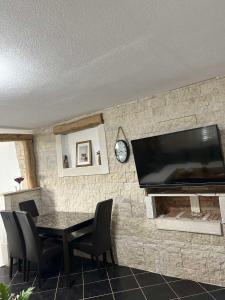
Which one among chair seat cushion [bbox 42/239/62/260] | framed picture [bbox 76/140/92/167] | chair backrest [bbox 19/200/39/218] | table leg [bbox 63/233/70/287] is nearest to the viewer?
table leg [bbox 63/233/70/287]

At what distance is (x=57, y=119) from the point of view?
4215 millimetres

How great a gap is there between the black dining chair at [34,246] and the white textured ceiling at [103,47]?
151cm

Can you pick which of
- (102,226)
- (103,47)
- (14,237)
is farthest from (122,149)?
(14,237)

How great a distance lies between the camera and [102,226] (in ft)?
11.2

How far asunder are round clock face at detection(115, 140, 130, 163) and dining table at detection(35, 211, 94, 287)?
98cm

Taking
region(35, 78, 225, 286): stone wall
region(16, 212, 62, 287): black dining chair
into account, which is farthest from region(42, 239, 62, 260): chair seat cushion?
region(35, 78, 225, 286): stone wall

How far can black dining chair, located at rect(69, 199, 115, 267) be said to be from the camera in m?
3.28

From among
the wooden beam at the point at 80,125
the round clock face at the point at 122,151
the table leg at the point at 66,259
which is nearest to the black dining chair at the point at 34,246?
the table leg at the point at 66,259

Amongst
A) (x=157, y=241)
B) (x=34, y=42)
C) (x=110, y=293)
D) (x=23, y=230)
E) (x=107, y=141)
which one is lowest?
(x=110, y=293)

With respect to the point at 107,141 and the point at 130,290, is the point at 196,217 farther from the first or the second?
the point at 107,141

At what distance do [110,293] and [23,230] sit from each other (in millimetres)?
1424

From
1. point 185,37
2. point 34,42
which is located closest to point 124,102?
point 185,37

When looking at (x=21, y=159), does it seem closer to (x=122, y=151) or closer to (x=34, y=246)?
(x=34, y=246)

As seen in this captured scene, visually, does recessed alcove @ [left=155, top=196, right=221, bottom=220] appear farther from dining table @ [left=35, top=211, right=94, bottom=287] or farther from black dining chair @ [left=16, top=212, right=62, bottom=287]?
black dining chair @ [left=16, top=212, right=62, bottom=287]
